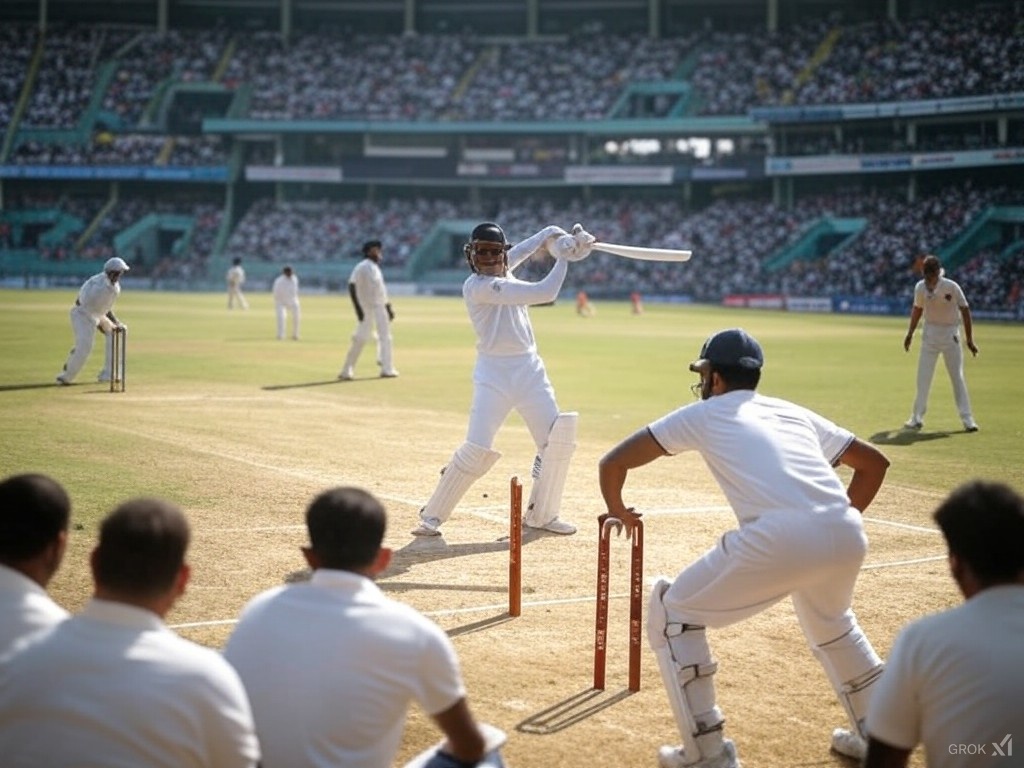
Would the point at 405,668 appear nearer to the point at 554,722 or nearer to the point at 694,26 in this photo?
the point at 554,722

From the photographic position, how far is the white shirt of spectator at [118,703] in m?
3.67

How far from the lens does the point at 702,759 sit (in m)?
5.97

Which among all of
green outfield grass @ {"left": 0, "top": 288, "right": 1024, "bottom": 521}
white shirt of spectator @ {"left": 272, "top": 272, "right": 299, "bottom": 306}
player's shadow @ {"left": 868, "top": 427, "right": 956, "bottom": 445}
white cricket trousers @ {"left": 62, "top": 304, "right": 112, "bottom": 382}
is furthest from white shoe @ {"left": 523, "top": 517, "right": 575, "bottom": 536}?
white shirt of spectator @ {"left": 272, "top": 272, "right": 299, "bottom": 306}

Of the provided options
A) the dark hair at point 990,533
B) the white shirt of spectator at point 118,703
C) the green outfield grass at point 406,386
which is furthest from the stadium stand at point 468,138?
the white shirt of spectator at point 118,703

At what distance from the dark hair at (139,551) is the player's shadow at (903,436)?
14.5 metres

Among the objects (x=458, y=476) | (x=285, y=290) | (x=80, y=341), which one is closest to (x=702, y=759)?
(x=458, y=476)

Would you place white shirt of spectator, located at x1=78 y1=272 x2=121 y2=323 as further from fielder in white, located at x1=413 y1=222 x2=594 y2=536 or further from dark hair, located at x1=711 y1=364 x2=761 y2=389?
dark hair, located at x1=711 y1=364 x2=761 y2=389

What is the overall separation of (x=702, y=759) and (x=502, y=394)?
5856mm

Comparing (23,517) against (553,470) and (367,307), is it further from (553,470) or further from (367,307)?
(367,307)

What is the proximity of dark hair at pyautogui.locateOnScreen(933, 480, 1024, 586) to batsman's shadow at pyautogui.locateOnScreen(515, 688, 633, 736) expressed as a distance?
2877 mm

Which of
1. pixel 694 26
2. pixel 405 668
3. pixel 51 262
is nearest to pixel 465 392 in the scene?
pixel 405 668

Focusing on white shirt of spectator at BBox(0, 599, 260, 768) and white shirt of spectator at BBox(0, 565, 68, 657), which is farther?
white shirt of spectator at BBox(0, 565, 68, 657)

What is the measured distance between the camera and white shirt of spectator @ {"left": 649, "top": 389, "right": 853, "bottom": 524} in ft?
19.4

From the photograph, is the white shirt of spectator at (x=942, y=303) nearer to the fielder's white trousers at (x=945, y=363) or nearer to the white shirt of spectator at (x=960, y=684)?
the fielder's white trousers at (x=945, y=363)
